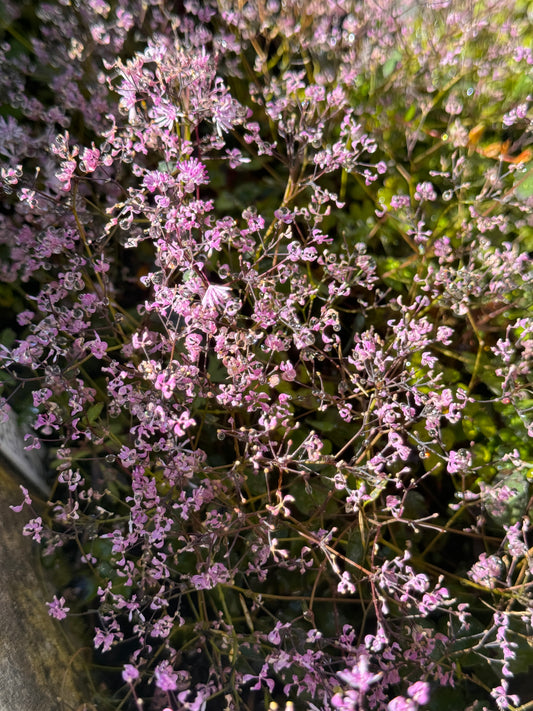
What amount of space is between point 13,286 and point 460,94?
3.67ft

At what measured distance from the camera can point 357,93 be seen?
1384 millimetres

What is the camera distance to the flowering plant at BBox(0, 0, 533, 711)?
1.04 meters

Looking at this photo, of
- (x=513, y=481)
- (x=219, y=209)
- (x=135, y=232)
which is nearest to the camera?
(x=135, y=232)

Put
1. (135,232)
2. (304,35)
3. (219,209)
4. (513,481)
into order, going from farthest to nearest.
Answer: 1. (219,209)
2. (304,35)
3. (513,481)
4. (135,232)

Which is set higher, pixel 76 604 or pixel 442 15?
pixel 442 15

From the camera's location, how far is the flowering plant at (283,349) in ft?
3.42

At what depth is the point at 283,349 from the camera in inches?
43.8

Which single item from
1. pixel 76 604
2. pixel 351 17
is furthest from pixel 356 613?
pixel 351 17

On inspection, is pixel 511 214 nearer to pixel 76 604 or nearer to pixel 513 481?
pixel 513 481

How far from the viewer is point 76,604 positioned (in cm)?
130

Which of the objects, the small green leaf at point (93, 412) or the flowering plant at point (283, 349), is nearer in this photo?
the flowering plant at point (283, 349)

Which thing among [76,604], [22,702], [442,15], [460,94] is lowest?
[22,702]

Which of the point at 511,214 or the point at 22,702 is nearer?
the point at 22,702

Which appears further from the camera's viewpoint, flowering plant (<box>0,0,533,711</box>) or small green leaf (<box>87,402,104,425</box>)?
small green leaf (<box>87,402,104,425</box>)
